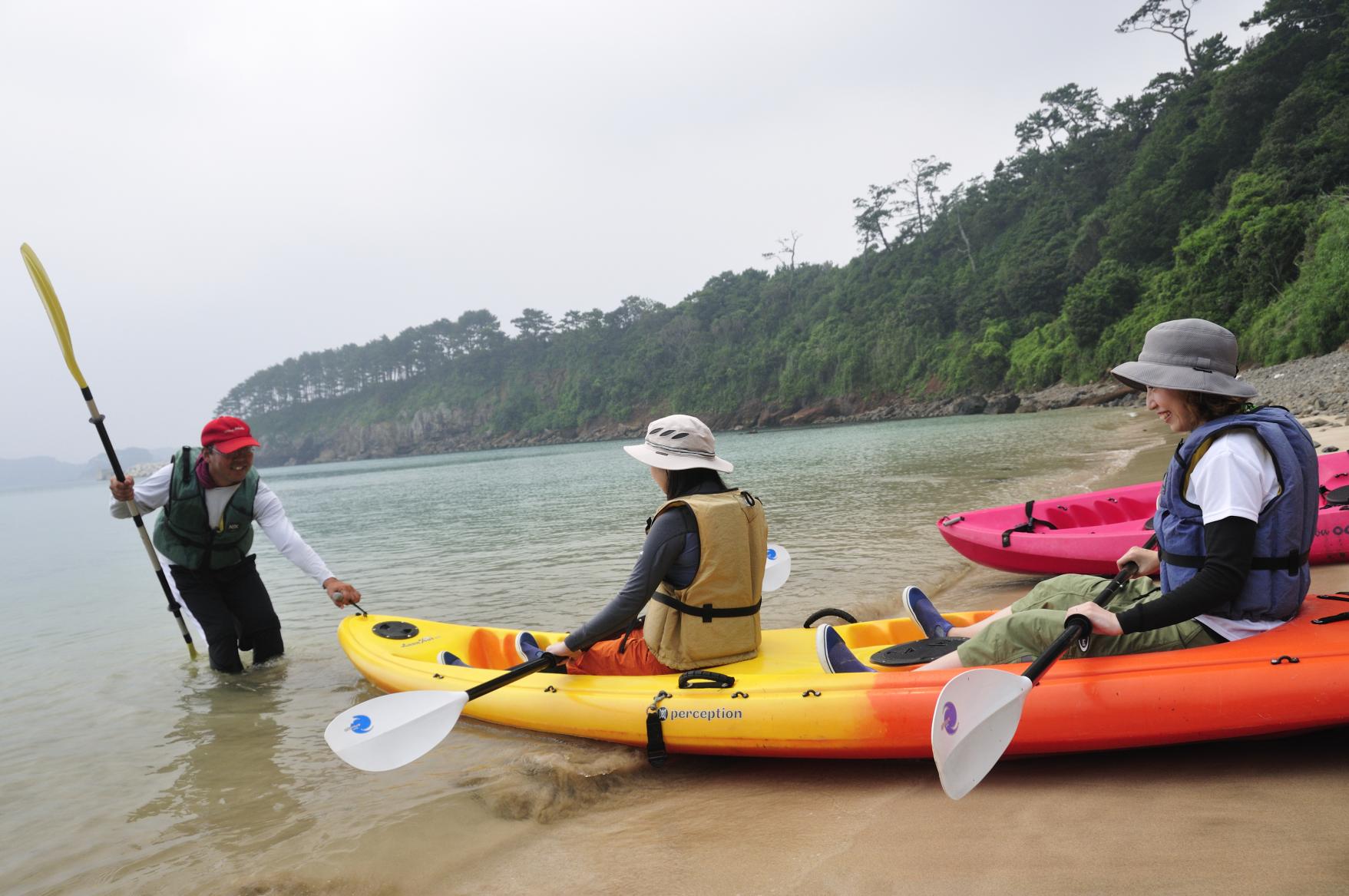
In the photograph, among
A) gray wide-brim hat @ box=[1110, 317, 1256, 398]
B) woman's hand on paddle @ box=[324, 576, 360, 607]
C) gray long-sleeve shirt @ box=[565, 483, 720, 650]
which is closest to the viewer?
gray wide-brim hat @ box=[1110, 317, 1256, 398]

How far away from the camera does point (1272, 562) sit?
241 cm

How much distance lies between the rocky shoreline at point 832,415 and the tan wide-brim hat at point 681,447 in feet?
6.04

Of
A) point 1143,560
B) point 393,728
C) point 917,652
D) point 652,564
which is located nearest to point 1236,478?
point 1143,560

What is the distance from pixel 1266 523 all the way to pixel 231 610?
5468 mm

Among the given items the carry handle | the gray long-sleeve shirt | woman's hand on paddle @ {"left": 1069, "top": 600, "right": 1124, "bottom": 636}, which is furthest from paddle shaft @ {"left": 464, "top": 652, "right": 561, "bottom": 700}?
woman's hand on paddle @ {"left": 1069, "top": 600, "right": 1124, "bottom": 636}

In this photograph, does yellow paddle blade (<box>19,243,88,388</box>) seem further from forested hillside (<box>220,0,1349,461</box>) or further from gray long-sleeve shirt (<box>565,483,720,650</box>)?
forested hillside (<box>220,0,1349,461</box>)

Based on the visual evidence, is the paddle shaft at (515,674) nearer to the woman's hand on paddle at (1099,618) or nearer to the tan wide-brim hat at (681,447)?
the tan wide-brim hat at (681,447)

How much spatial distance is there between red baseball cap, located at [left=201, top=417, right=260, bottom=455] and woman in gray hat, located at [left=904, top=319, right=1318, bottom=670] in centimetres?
411

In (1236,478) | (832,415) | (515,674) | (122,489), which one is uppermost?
(122,489)

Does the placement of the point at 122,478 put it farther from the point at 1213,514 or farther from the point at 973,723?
the point at 1213,514

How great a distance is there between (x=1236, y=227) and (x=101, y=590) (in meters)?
35.1

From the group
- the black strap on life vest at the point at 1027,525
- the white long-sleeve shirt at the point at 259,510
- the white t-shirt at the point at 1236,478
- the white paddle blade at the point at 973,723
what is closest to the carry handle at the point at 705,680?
the white paddle blade at the point at 973,723

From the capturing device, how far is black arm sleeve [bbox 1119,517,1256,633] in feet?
7.48

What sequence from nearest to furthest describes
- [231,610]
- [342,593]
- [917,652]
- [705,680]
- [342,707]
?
[705,680]
[917,652]
[342,593]
[342,707]
[231,610]
